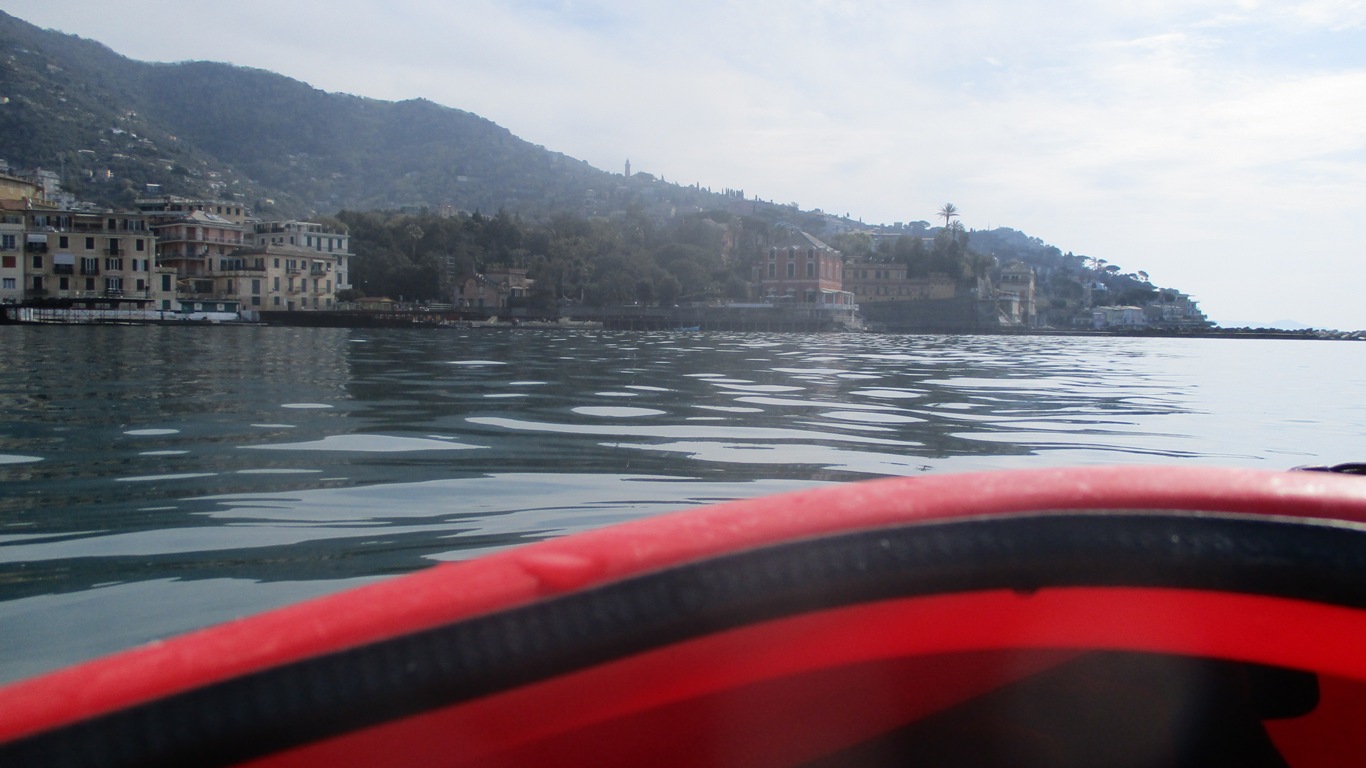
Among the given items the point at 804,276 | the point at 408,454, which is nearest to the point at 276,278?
the point at 804,276

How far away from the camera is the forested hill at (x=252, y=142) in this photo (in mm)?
→ 100625

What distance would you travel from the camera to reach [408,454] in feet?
16.6

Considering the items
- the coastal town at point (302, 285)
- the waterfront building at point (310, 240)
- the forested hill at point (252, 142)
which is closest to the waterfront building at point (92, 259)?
the coastal town at point (302, 285)

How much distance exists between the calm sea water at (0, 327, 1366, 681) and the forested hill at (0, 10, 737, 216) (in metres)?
95.3

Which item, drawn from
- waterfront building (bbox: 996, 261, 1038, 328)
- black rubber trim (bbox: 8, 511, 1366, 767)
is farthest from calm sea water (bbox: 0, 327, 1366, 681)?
waterfront building (bbox: 996, 261, 1038, 328)

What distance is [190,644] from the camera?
681 millimetres

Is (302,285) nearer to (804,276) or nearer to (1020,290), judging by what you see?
(804,276)

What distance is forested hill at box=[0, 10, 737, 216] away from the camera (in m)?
101

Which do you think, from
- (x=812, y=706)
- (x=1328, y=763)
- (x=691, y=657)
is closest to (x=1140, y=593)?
(x=812, y=706)

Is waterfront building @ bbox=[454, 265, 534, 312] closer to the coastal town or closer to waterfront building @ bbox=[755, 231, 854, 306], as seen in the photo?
the coastal town

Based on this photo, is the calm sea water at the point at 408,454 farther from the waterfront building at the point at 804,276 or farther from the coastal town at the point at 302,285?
the waterfront building at the point at 804,276

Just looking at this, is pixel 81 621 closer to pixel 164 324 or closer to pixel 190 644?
pixel 190 644

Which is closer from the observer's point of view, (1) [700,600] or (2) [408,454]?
(1) [700,600]

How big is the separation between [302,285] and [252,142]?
108638 millimetres
